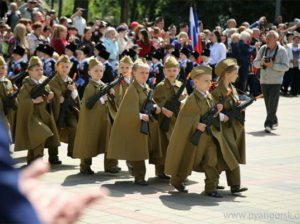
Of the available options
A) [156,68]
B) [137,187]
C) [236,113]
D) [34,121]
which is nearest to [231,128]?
[236,113]

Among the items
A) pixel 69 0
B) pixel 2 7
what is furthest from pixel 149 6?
pixel 2 7

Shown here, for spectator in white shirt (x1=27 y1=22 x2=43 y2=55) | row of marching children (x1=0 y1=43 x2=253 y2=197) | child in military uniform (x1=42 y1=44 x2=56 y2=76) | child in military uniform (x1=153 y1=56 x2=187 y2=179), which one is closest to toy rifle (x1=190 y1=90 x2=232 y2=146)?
row of marching children (x1=0 y1=43 x2=253 y2=197)

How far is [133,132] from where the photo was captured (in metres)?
9.39

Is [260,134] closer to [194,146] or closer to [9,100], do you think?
[9,100]

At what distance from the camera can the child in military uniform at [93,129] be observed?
10148 millimetres

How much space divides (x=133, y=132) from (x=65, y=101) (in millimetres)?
2018

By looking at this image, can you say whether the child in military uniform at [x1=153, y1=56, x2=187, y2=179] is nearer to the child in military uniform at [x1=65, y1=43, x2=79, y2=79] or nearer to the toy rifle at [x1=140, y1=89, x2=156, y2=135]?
the toy rifle at [x1=140, y1=89, x2=156, y2=135]

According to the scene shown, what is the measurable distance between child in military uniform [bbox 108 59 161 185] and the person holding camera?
5.84m

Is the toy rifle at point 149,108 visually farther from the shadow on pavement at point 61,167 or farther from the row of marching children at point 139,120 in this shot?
the shadow on pavement at point 61,167

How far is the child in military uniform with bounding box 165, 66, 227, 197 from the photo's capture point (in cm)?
859

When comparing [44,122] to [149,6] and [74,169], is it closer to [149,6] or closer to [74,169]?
[74,169]

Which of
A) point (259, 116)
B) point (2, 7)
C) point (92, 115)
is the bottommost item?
point (259, 116)

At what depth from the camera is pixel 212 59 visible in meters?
19.7

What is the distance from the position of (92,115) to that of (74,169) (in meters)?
0.98
